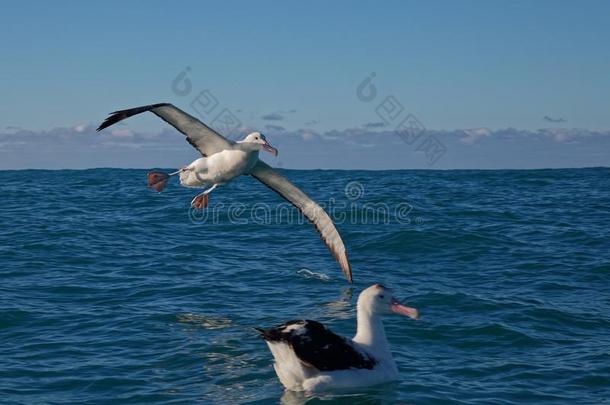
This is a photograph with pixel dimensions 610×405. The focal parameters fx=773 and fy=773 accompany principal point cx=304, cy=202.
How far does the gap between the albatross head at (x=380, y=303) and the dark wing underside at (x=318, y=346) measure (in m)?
0.82

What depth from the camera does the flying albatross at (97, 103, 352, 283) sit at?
12891 mm

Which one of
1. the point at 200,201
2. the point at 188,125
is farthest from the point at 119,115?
the point at 200,201

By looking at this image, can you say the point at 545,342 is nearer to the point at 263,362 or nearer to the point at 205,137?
the point at 263,362

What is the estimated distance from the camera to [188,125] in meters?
12.9

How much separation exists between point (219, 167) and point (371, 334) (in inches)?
198

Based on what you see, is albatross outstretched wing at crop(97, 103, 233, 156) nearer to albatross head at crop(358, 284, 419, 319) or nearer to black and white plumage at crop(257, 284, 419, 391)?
black and white plumage at crop(257, 284, 419, 391)

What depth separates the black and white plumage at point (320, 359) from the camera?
870 centimetres

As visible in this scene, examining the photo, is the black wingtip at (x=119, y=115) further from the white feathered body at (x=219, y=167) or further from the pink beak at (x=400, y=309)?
the pink beak at (x=400, y=309)

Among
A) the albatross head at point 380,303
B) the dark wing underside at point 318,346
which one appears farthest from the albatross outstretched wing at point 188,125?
the albatross head at point 380,303

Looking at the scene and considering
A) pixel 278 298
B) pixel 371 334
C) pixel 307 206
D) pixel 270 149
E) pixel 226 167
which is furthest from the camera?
pixel 307 206

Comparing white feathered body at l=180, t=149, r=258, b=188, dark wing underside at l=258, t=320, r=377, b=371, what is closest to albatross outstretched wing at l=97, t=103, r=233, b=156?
white feathered body at l=180, t=149, r=258, b=188

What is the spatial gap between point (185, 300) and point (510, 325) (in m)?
5.51

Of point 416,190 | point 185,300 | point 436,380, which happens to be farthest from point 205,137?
point 416,190

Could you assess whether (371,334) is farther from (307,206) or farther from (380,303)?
(307,206)
